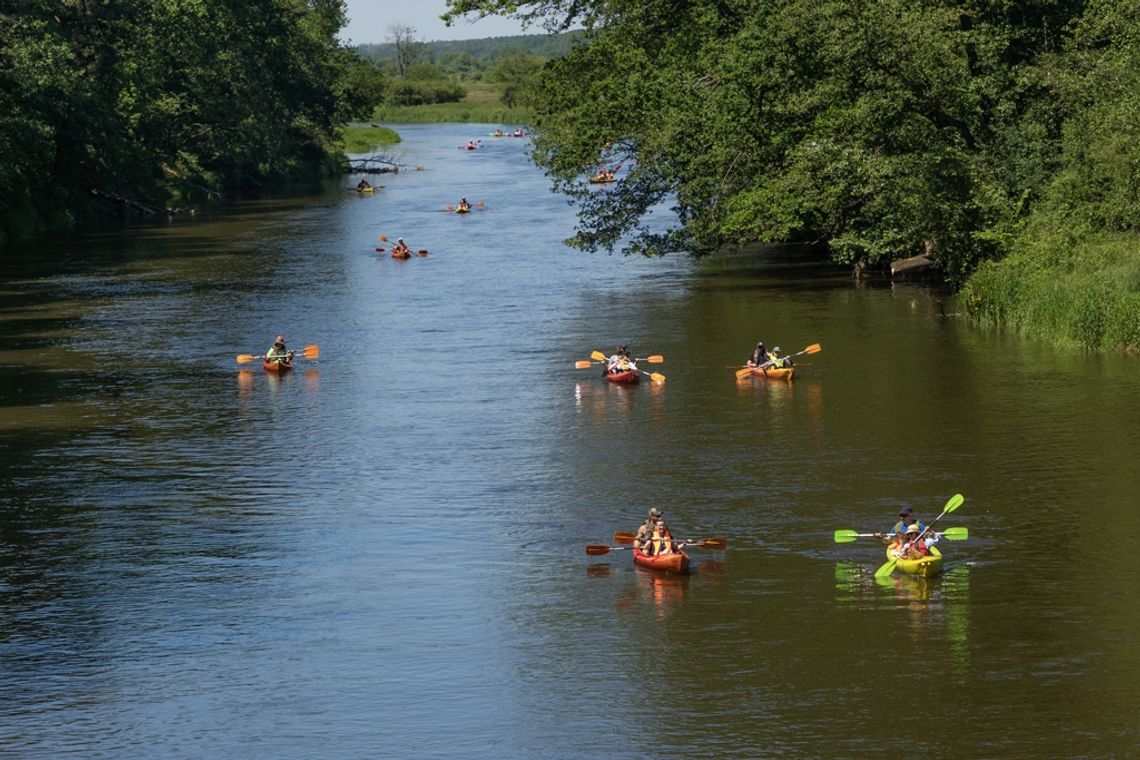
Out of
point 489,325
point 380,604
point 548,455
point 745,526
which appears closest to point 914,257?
point 489,325

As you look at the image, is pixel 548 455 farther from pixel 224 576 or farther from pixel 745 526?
pixel 224 576

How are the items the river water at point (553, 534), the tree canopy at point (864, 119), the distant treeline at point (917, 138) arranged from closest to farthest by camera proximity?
the river water at point (553, 534) → the distant treeline at point (917, 138) → the tree canopy at point (864, 119)

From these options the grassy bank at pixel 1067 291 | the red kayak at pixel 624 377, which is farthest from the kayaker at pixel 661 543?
the grassy bank at pixel 1067 291

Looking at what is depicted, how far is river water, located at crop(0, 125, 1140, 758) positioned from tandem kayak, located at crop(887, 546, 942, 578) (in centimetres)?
32

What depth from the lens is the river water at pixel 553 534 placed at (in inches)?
885

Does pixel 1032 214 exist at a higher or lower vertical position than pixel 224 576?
higher

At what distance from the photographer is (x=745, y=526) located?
30.8m

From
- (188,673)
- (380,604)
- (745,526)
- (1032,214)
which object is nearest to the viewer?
(188,673)

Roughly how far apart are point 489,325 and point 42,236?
39.6 meters

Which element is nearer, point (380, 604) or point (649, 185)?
point (380, 604)

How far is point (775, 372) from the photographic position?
1724 inches

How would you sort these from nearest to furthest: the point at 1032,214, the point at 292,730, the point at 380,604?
1. the point at 292,730
2. the point at 380,604
3. the point at 1032,214

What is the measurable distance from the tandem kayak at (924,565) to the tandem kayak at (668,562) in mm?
3565

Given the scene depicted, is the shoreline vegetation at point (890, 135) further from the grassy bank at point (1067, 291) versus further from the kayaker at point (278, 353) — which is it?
the kayaker at point (278, 353)
